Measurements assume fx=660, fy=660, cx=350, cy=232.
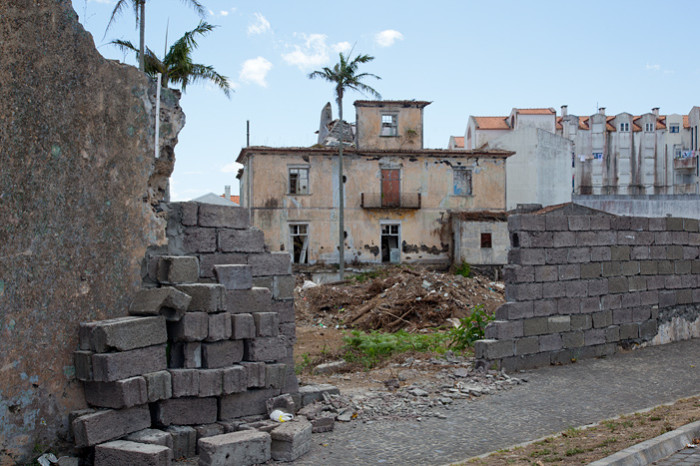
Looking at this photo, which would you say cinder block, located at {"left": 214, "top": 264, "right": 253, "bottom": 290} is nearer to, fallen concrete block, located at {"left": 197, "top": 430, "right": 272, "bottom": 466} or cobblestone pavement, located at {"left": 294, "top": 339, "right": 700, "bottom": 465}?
fallen concrete block, located at {"left": 197, "top": 430, "right": 272, "bottom": 466}

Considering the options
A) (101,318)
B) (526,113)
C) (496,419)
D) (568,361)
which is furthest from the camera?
(526,113)

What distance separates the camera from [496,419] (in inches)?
308

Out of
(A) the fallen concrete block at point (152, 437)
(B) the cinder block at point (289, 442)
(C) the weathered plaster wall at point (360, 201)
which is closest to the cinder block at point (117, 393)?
(A) the fallen concrete block at point (152, 437)

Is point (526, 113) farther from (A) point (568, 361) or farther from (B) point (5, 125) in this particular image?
(B) point (5, 125)

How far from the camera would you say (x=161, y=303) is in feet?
21.5

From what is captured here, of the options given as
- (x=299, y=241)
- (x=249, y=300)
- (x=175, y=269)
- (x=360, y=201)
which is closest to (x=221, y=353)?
(x=249, y=300)

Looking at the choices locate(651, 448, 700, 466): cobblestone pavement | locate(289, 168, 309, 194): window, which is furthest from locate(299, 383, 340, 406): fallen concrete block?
locate(289, 168, 309, 194): window

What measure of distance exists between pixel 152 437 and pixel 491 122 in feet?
162

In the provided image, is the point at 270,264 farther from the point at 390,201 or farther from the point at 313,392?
the point at 390,201

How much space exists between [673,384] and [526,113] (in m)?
44.9

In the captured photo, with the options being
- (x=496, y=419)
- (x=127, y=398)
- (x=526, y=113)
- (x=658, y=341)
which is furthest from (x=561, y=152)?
(x=127, y=398)

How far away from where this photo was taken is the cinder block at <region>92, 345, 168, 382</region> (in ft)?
19.6

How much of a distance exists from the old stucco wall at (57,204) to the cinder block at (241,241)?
93cm

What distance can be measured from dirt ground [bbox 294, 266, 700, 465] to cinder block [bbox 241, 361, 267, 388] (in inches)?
86.0
